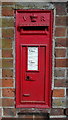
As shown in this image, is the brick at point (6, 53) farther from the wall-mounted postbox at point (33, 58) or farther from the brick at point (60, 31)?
the brick at point (60, 31)

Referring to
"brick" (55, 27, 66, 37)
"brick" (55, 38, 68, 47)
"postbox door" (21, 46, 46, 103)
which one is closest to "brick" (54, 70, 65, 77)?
"postbox door" (21, 46, 46, 103)

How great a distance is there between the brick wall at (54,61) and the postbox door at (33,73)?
0.58ft

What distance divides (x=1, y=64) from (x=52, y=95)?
3.46 ft

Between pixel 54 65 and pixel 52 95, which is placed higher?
pixel 54 65

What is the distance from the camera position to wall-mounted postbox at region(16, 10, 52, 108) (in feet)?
9.59

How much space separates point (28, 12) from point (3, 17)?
1.43 feet

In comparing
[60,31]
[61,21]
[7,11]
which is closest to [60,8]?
[61,21]

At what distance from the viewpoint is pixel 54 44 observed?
298 cm

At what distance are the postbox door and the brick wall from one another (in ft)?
0.58

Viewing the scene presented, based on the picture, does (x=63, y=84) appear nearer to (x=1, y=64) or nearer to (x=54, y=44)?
(x=54, y=44)

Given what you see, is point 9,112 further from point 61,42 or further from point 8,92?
point 61,42

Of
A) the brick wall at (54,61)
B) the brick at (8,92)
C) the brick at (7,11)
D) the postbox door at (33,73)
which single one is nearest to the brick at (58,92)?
the brick wall at (54,61)

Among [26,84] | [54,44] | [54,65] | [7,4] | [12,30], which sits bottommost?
[26,84]

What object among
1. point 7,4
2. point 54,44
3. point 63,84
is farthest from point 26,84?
point 7,4
